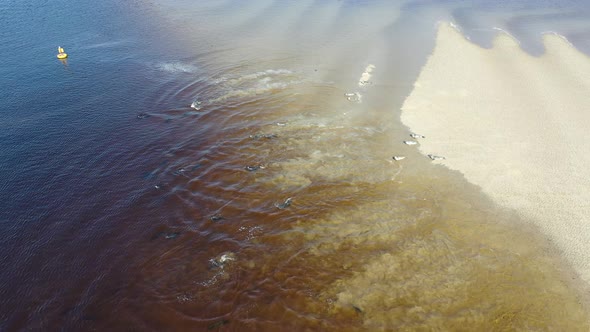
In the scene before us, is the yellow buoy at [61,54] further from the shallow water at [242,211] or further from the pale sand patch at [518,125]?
the pale sand patch at [518,125]

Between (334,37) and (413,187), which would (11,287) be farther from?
(334,37)

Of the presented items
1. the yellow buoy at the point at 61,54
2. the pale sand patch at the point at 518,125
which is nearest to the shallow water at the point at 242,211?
the yellow buoy at the point at 61,54

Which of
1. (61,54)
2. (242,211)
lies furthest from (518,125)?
(61,54)

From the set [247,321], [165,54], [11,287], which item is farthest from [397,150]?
[165,54]

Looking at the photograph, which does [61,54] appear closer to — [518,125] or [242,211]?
[242,211]

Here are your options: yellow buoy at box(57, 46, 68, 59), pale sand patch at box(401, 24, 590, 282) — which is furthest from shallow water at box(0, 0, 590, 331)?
pale sand patch at box(401, 24, 590, 282)
